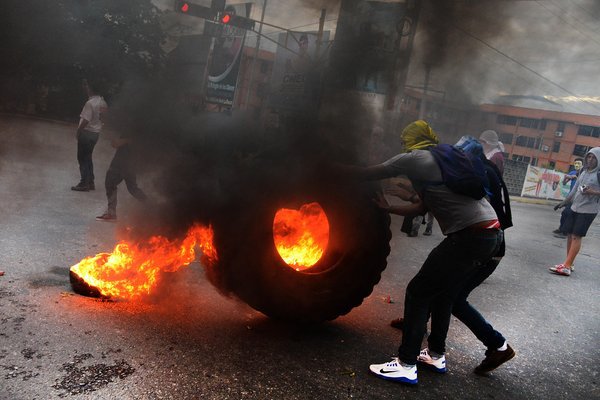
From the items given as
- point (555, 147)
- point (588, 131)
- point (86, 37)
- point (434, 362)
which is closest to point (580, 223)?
point (434, 362)

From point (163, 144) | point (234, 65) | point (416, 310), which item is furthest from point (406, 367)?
point (234, 65)

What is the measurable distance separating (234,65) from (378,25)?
14107 mm

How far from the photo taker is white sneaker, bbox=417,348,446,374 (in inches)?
133

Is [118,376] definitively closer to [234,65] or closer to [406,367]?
[406,367]

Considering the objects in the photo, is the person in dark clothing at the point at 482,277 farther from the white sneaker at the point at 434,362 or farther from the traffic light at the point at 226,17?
the traffic light at the point at 226,17

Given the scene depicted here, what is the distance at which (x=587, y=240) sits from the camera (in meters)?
12.1

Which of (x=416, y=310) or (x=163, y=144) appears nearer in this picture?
(x=416, y=310)

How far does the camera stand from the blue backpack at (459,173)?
300 centimetres

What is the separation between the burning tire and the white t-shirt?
5.28 m

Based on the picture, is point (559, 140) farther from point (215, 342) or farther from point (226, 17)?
point (215, 342)

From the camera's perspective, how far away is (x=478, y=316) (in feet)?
11.6

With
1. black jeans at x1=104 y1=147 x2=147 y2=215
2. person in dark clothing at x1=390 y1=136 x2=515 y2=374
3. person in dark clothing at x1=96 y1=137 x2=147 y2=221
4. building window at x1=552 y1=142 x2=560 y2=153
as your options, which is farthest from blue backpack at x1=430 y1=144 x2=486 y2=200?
building window at x1=552 y1=142 x2=560 y2=153

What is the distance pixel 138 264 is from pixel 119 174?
274 centimetres

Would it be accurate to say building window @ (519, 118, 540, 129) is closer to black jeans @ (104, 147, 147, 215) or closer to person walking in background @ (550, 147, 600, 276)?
person walking in background @ (550, 147, 600, 276)
